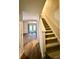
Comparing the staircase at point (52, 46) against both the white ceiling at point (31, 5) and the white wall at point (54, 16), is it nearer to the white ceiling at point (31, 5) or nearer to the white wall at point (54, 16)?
the white wall at point (54, 16)

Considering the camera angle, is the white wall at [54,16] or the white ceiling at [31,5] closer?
the white ceiling at [31,5]

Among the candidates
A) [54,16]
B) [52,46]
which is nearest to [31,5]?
[52,46]

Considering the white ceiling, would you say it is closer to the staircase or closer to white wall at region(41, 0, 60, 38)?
white wall at region(41, 0, 60, 38)

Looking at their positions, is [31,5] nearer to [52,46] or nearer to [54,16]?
[52,46]

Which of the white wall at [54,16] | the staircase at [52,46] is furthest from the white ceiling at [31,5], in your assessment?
the staircase at [52,46]

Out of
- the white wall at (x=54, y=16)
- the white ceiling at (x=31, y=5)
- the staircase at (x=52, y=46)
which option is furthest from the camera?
the white wall at (x=54, y=16)

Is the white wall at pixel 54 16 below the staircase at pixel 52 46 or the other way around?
the other way around

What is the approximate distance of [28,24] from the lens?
16.0 m

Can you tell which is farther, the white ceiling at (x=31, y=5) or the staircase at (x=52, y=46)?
the staircase at (x=52, y=46)

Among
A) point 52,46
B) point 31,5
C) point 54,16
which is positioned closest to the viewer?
point 31,5

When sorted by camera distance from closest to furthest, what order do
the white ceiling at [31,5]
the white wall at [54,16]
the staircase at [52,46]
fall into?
the white ceiling at [31,5], the staircase at [52,46], the white wall at [54,16]
